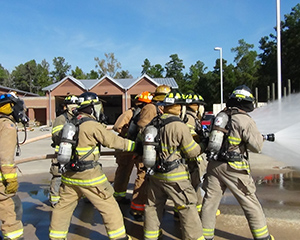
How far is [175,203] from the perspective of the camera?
3158mm

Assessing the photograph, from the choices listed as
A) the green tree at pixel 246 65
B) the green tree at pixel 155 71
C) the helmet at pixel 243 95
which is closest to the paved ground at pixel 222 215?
the helmet at pixel 243 95

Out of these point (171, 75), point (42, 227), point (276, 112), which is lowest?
point (42, 227)

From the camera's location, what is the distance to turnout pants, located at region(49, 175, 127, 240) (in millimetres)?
3244

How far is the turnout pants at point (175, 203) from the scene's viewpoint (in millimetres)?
3076

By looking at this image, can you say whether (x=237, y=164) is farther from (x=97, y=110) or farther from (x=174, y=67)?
(x=174, y=67)

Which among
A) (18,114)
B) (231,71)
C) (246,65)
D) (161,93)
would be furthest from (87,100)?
(246,65)

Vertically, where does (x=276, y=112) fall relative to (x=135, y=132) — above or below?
above

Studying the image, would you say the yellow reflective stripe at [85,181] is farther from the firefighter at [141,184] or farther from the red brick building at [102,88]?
the red brick building at [102,88]

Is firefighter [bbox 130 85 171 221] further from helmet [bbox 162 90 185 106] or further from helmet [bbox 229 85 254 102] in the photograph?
helmet [bbox 229 85 254 102]

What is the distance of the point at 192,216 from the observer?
3.08m

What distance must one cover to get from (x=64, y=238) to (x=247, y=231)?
2278mm

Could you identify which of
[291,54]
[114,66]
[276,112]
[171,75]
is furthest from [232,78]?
[276,112]

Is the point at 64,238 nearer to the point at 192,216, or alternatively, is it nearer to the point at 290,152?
the point at 192,216

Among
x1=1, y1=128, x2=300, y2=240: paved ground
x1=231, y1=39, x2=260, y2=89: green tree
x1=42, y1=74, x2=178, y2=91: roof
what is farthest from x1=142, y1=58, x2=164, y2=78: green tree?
x1=1, y1=128, x2=300, y2=240: paved ground
